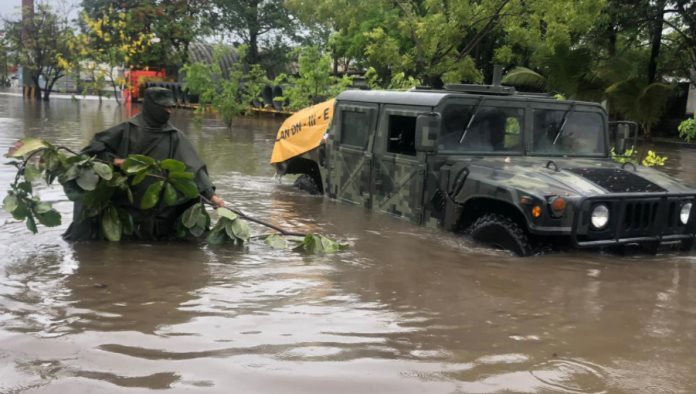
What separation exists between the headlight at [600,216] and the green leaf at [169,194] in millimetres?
3238

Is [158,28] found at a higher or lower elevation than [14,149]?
higher

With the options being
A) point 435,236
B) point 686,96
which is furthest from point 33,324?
point 686,96

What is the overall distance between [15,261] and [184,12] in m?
34.2

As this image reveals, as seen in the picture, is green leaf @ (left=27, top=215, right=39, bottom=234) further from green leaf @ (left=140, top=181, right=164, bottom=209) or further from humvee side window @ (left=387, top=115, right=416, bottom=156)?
humvee side window @ (left=387, top=115, right=416, bottom=156)

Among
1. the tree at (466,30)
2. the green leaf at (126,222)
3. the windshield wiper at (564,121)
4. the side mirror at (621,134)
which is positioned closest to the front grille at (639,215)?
the windshield wiper at (564,121)

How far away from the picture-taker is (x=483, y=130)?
694 centimetres

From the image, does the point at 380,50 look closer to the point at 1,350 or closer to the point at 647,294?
the point at 647,294

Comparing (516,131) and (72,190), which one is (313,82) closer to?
(516,131)

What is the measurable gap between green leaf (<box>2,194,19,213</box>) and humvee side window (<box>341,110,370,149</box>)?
3.42 m

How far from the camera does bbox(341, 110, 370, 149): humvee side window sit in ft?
25.9

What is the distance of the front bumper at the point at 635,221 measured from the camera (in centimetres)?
577

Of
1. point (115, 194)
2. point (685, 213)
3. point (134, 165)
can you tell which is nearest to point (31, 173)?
point (115, 194)

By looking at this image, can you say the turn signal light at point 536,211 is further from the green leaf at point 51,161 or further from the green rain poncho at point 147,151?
the green leaf at point 51,161

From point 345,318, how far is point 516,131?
315cm
